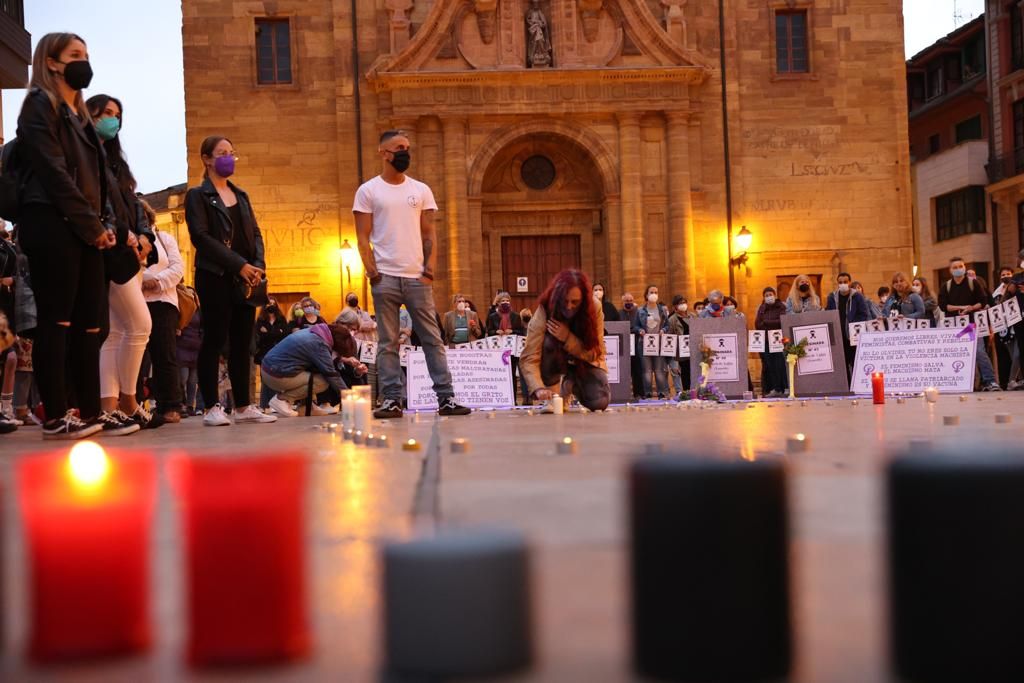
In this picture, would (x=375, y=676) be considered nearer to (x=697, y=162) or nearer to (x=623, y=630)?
(x=623, y=630)

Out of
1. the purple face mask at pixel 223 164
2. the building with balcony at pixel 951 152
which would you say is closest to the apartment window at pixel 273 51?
the purple face mask at pixel 223 164

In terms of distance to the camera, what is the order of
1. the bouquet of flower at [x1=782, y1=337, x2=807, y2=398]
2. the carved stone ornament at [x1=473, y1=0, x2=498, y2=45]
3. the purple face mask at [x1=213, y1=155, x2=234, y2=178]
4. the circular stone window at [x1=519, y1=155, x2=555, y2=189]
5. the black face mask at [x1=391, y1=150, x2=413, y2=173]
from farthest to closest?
the circular stone window at [x1=519, y1=155, x2=555, y2=189] → the carved stone ornament at [x1=473, y1=0, x2=498, y2=45] → the bouquet of flower at [x1=782, y1=337, x2=807, y2=398] → the black face mask at [x1=391, y1=150, x2=413, y2=173] → the purple face mask at [x1=213, y1=155, x2=234, y2=178]

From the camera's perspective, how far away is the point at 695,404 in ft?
42.6

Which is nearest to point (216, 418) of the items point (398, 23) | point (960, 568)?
point (960, 568)

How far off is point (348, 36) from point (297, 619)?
2538 centimetres

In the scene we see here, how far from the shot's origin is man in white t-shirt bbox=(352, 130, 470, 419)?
30.2 feet

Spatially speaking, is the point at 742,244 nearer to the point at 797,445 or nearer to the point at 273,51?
the point at 273,51

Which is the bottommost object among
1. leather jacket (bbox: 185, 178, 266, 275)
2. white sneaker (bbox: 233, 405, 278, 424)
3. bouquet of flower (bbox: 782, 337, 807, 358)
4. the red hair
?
white sneaker (bbox: 233, 405, 278, 424)

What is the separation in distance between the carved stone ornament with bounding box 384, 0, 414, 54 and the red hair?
656 inches

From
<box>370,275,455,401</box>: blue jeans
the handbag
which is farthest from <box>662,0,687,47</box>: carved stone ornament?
<box>370,275,455,401</box>: blue jeans

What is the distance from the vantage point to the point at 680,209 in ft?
84.2

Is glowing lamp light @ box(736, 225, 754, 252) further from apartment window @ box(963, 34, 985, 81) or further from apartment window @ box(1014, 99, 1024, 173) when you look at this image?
apartment window @ box(963, 34, 985, 81)

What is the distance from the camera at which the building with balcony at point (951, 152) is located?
3800cm

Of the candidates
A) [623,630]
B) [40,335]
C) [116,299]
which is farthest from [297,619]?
[116,299]
